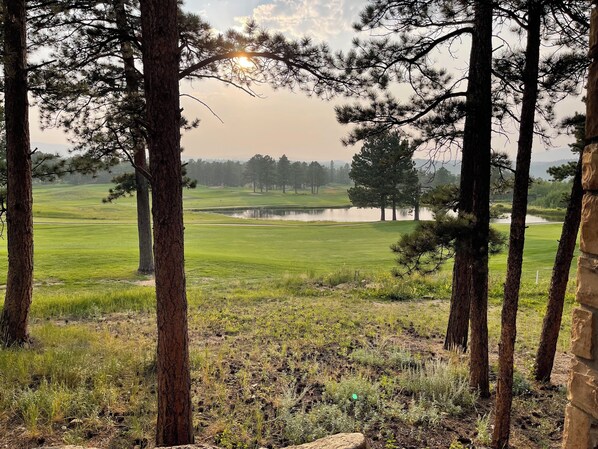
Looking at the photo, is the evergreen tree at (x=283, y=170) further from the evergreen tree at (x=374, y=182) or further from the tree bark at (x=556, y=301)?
the tree bark at (x=556, y=301)

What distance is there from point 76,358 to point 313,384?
291 centimetres

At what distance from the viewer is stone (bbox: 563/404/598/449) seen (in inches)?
63.4

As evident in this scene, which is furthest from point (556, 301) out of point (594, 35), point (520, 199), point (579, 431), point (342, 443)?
point (594, 35)

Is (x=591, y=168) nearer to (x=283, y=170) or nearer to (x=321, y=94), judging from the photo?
(x=321, y=94)

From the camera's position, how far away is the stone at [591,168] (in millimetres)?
1623

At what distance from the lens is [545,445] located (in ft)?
11.9

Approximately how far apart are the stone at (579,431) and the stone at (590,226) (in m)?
0.70

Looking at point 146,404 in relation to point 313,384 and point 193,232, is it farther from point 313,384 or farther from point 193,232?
point 193,232

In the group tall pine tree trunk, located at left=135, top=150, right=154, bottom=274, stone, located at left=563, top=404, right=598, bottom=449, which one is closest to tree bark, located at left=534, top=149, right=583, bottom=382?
stone, located at left=563, top=404, right=598, bottom=449

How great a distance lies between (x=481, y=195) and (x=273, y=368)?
11.1ft

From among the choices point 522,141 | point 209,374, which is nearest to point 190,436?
point 209,374

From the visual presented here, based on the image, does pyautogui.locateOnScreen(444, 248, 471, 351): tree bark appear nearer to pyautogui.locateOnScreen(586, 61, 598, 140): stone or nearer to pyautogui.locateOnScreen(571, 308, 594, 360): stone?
pyautogui.locateOnScreen(571, 308, 594, 360): stone

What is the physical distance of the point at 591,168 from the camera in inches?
65.5

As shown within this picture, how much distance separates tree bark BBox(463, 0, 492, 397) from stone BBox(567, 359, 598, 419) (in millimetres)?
3079
